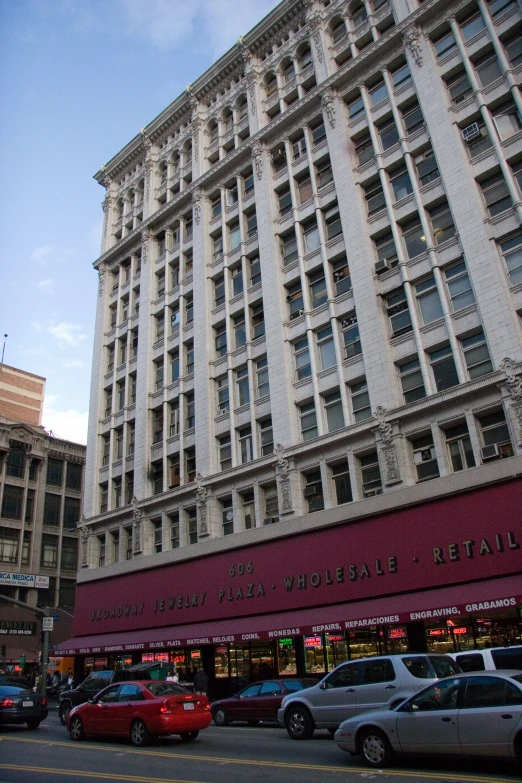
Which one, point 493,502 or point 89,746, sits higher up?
point 493,502

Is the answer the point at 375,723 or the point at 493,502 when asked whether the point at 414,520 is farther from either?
the point at 375,723

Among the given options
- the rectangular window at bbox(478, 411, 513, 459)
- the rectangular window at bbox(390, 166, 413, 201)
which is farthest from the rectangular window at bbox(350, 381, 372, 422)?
the rectangular window at bbox(390, 166, 413, 201)

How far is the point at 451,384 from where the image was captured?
24734 millimetres

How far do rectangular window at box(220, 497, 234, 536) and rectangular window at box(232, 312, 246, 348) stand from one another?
8.75 metres

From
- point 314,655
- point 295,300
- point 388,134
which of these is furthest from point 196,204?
point 314,655

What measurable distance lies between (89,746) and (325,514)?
14.1m

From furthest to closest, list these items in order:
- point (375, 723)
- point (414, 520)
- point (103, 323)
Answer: point (103, 323) < point (414, 520) < point (375, 723)

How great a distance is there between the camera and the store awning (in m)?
19.7

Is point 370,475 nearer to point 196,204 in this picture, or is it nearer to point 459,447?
point 459,447

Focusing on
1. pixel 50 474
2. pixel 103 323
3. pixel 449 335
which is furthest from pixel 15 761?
pixel 50 474

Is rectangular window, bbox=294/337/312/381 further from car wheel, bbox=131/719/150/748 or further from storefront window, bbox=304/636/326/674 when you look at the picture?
car wheel, bbox=131/719/150/748

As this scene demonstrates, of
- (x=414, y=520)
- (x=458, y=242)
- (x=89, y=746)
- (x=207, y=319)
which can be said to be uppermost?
(x=207, y=319)

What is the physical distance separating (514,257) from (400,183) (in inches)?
317

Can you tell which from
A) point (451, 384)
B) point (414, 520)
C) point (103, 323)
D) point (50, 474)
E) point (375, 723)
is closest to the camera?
point (375, 723)
